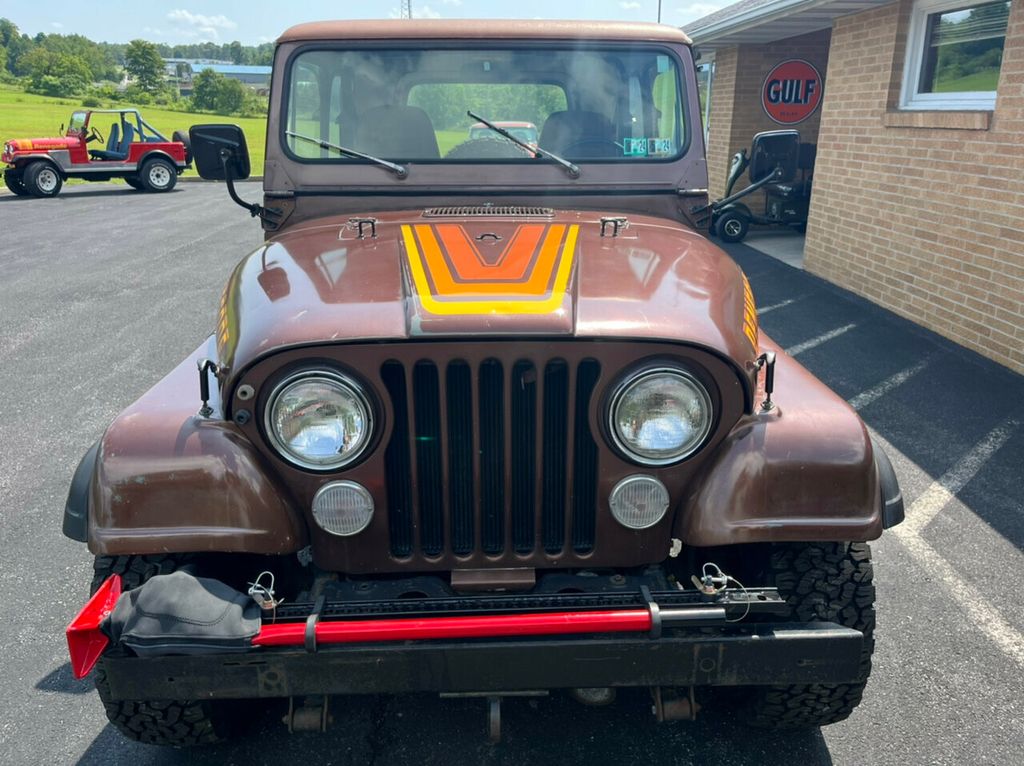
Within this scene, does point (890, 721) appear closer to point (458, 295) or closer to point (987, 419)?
point (458, 295)

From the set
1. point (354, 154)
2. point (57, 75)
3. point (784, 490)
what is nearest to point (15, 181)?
point (354, 154)

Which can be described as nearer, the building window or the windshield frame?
the windshield frame

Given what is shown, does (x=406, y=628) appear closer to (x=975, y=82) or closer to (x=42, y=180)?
(x=975, y=82)

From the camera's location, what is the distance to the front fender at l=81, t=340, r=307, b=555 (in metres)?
1.98

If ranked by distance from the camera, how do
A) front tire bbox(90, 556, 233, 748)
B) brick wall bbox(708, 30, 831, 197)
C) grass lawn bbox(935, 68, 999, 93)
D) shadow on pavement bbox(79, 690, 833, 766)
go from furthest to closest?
brick wall bbox(708, 30, 831, 197)
grass lawn bbox(935, 68, 999, 93)
shadow on pavement bbox(79, 690, 833, 766)
front tire bbox(90, 556, 233, 748)

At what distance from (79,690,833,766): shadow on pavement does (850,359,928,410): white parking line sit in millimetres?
3133

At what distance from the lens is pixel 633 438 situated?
201 cm

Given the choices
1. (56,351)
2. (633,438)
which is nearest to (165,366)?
(56,351)

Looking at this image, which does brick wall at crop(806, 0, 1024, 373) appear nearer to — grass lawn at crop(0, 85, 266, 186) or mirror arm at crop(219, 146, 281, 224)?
mirror arm at crop(219, 146, 281, 224)

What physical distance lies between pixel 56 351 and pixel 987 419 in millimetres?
6603

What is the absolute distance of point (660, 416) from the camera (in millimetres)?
2006


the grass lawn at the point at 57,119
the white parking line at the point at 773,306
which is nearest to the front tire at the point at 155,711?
the white parking line at the point at 773,306

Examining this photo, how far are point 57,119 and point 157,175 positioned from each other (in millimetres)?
22457

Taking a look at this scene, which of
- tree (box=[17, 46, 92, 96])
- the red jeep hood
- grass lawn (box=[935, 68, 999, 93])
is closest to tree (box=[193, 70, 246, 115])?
tree (box=[17, 46, 92, 96])
